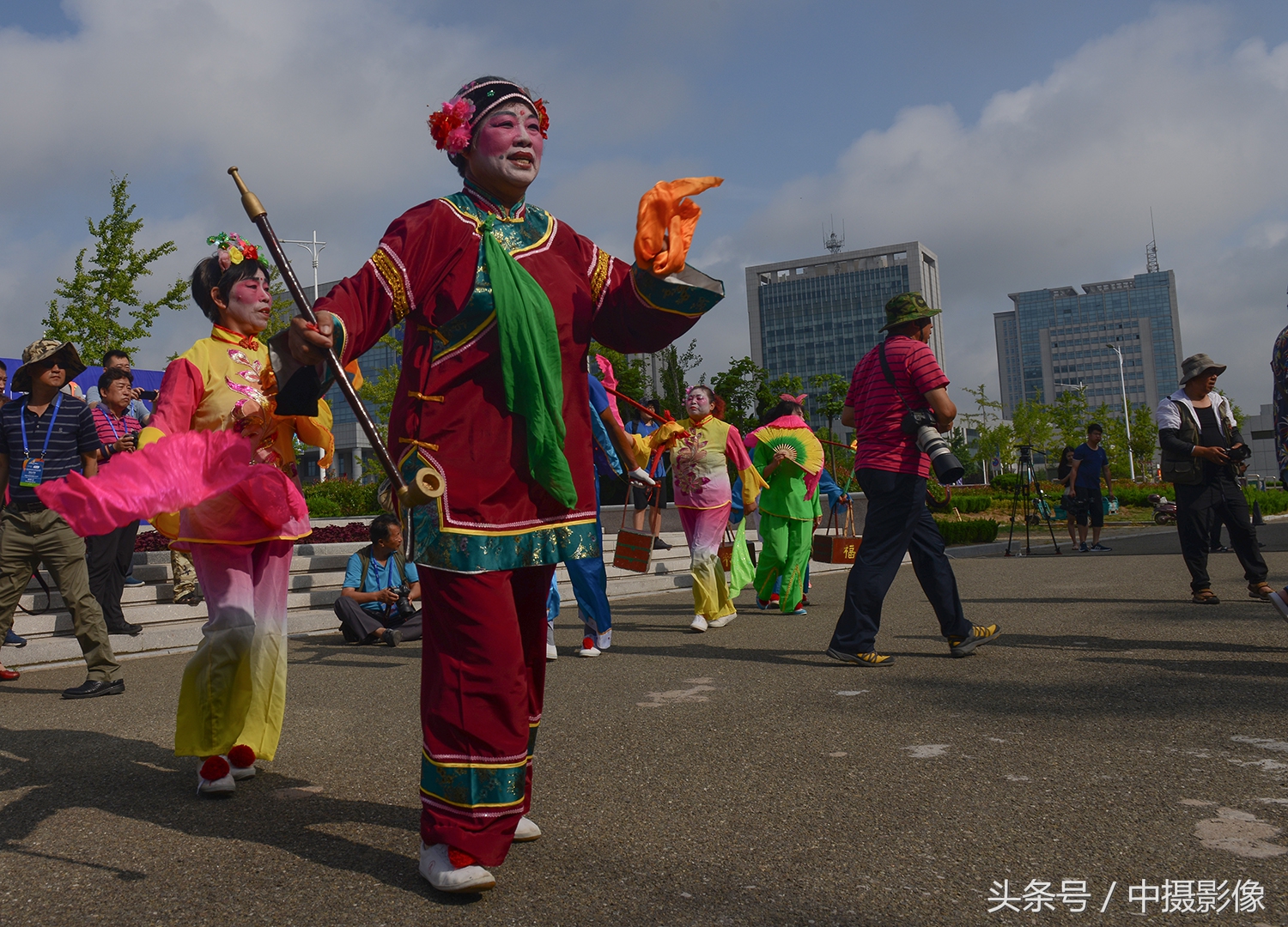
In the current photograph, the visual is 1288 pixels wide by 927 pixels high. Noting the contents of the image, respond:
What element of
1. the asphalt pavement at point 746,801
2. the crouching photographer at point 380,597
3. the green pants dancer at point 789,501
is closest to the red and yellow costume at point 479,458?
the asphalt pavement at point 746,801

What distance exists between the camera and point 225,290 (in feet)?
13.4

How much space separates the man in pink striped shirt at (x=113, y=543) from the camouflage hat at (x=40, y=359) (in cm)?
121

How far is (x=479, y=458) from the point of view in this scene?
286 centimetres

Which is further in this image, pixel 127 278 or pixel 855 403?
pixel 127 278

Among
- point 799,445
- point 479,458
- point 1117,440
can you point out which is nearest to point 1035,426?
point 1117,440

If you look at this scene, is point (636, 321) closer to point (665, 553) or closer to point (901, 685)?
point (901, 685)

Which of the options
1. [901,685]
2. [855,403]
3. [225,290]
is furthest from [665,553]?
[225,290]

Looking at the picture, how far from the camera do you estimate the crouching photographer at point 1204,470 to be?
773 centimetres

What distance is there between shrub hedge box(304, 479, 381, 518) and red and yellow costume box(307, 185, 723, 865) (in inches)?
734

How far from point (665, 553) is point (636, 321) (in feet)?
34.6

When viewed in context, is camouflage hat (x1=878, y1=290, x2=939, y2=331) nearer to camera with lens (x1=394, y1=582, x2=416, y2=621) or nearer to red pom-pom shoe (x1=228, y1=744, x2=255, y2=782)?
red pom-pom shoe (x1=228, y1=744, x2=255, y2=782)

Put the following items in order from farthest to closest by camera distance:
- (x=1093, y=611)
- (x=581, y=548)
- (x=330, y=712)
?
(x=1093, y=611) < (x=330, y=712) < (x=581, y=548)

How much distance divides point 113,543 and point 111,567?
215 millimetres

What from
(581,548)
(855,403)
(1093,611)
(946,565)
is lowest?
(1093,611)
